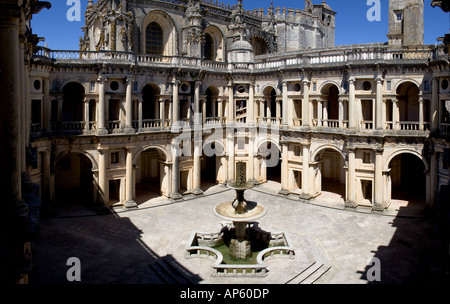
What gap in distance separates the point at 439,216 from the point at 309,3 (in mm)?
48219

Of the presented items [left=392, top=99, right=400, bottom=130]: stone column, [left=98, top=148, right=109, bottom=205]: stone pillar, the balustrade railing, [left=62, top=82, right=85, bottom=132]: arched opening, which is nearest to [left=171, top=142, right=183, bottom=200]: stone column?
[left=98, top=148, right=109, bottom=205]: stone pillar

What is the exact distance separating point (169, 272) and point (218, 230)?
257 inches

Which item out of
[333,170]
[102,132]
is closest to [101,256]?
[102,132]

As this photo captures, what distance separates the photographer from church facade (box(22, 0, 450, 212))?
30.9 meters

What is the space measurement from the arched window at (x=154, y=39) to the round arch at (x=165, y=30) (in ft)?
1.10

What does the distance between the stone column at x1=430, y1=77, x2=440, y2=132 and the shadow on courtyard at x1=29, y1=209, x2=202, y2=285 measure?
69.6 ft

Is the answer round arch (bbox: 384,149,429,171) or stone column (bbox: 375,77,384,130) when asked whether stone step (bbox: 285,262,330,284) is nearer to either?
round arch (bbox: 384,149,429,171)

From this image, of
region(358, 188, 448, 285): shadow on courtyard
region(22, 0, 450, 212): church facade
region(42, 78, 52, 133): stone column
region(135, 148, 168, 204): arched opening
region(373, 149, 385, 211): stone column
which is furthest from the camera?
region(135, 148, 168, 204): arched opening

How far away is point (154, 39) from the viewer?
4153 centimetres

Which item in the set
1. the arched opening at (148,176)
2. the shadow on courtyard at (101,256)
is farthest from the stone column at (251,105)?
the shadow on courtyard at (101,256)

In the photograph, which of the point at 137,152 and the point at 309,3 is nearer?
the point at 137,152
